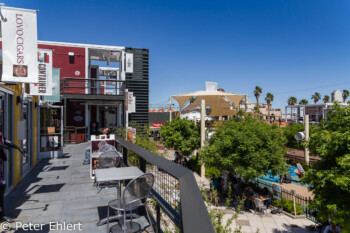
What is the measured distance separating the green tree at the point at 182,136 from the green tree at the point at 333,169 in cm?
1128

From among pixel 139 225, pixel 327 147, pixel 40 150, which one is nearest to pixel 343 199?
pixel 327 147

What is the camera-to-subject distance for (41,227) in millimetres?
3727

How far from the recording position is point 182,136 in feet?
58.9

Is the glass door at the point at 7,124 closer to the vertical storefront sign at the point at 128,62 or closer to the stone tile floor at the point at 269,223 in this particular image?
the stone tile floor at the point at 269,223

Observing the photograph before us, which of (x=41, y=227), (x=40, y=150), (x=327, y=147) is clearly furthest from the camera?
(x=40, y=150)

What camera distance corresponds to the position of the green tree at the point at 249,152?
10.8 meters

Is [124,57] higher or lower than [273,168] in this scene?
higher

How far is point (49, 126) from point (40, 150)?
1.12 metres

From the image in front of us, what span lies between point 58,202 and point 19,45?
3463 mm

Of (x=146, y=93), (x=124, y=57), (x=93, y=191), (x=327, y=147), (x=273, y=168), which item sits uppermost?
(x=124, y=57)

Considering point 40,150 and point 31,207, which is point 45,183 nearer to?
point 31,207

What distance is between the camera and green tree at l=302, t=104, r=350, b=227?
5402 millimetres

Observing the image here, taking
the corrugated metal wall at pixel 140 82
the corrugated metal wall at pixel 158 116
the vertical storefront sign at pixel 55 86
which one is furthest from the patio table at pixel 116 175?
the corrugated metal wall at pixel 158 116

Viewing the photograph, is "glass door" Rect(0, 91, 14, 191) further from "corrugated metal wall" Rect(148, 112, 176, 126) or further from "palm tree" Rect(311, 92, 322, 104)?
"palm tree" Rect(311, 92, 322, 104)
